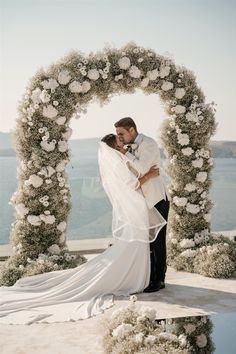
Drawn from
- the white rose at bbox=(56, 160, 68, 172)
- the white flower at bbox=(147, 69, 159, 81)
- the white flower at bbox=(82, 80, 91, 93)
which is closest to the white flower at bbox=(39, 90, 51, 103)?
the white flower at bbox=(82, 80, 91, 93)

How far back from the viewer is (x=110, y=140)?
6.65 metres

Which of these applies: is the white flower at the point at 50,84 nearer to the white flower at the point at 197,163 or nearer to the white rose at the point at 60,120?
the white rose at the point at 60,120

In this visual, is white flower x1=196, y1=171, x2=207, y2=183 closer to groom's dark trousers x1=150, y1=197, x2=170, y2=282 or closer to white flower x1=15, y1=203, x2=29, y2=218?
groom's dark trousers x1=150, y1=197, x2=170, y2=282

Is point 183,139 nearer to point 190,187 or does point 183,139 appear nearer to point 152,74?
point 190,187

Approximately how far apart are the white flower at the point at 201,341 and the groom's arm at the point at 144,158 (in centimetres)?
235

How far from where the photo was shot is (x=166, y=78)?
314 inches

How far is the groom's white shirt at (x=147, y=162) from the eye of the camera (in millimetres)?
6424

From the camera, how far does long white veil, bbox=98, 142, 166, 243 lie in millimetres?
6324

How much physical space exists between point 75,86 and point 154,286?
2.95 m

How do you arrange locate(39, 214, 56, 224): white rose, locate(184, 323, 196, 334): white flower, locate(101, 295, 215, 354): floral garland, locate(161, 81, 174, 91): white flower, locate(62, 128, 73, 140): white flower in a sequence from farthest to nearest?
1. locate(161, 81, 174, 91): white flower
2. locate(62, 128, 73, 140): white flower
3. locate(39, 214, 56, 224): white rose
4. locate(184, 323, 196, 334): white flower
5. locate(101, 295, 215, 354): floral garland

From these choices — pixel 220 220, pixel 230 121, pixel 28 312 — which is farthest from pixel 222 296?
pixel 220 220

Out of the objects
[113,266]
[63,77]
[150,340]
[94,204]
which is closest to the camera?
[150,340]

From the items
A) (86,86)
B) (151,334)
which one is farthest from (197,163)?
(151,334)

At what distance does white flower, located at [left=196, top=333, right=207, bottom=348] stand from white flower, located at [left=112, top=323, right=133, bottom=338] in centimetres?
58
